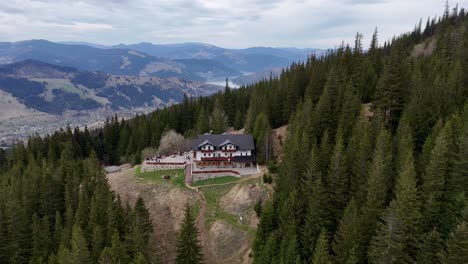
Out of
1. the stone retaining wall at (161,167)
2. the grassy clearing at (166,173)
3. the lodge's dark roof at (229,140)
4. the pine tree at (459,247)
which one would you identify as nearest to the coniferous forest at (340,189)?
the pine tree at (459,247)

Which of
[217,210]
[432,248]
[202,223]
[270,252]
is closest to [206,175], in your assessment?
[217,210]

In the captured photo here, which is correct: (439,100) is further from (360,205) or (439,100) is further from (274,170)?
(274,170)

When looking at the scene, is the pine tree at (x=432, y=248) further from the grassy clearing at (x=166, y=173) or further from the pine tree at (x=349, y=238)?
the grassy clearing at (x=166, y=173)

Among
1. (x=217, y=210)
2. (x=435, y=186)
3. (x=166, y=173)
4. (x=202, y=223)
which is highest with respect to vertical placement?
(x=435, y=186)

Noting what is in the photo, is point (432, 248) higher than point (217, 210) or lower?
higher

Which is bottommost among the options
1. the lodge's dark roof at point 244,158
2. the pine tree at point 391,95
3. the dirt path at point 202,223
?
the dirt path at point 202,223

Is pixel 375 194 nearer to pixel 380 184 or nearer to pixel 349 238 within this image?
pixel 380 184
